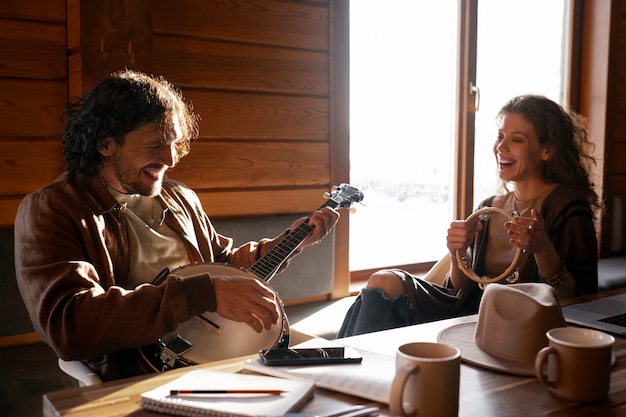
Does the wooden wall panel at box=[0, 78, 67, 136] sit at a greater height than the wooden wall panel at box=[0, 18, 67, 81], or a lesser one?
lesser

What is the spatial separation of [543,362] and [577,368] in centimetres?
5

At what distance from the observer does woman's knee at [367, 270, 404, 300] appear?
2021 mm

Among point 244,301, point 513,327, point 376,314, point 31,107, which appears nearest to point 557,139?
point 376,314

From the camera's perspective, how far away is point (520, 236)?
1878mm

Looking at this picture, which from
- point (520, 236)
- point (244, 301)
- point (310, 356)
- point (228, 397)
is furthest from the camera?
point (520, 236)

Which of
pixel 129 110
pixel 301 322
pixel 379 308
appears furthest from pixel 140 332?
pixel 301 322

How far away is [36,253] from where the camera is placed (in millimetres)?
1496

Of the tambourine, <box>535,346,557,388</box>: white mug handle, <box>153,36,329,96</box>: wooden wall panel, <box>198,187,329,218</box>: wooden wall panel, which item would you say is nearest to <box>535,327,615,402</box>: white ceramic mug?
<box>535,346,557,388</box>: white mug handle

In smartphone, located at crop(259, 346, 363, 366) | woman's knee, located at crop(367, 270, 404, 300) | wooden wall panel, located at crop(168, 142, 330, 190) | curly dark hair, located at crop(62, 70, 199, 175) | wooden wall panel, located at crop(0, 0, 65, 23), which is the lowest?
woman's knee, located at crop(367, 270, 404, 300)

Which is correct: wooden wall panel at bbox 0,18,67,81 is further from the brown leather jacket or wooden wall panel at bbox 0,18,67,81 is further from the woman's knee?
the woman's knee

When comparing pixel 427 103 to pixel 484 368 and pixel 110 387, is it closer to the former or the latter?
pixel 484 368

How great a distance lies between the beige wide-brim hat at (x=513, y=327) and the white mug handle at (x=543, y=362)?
102 mm

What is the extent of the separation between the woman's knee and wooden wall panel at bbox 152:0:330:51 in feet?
3.76

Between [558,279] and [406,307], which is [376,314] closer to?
[406,307]
